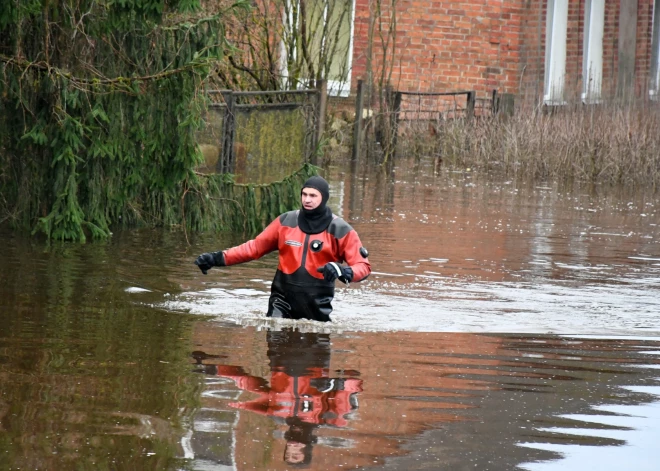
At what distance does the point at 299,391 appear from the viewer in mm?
6918

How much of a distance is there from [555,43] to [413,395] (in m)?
24.0

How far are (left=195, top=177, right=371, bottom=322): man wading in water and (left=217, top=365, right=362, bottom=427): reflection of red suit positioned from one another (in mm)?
1774

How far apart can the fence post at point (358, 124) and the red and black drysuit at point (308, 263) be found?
16280mm

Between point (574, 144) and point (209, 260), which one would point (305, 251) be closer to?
point (209, 260)

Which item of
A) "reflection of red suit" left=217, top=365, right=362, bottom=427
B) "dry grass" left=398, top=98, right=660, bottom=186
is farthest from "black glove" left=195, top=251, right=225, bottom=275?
"dry grass" left=398, top=98, right=660, bottom=186

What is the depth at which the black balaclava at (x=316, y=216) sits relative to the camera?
935 cm

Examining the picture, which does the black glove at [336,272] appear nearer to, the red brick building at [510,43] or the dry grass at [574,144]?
the dry grass at [574,144]

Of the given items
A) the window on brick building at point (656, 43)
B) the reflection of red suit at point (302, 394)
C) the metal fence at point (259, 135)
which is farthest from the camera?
the window on brick building at point (656, 43)

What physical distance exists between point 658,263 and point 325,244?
211 inches

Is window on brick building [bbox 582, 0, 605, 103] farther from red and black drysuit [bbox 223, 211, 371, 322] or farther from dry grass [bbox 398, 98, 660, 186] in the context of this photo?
red and black drysuit [bbox 223, 211, 371, 322]

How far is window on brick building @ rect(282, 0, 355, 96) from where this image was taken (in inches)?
942

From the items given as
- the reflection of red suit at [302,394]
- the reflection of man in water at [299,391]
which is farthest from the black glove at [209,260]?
the reflection of red suit at [302,394]

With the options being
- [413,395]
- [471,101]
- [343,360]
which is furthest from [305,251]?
[471,101]

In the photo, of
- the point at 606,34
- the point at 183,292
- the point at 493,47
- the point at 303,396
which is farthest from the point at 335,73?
the point at 303,396
